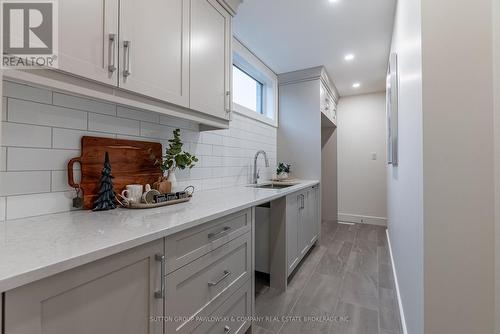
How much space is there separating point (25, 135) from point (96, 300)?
0.79 meters

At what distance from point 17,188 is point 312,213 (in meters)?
2.73

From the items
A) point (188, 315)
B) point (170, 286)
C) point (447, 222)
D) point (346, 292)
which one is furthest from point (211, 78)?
point (346, 292)

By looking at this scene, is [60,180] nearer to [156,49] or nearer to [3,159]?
[3,159]

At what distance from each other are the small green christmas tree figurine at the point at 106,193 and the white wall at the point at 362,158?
13.9 ft

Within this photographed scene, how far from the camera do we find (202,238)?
1090 millimetres

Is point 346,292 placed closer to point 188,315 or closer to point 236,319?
→ point 236,319

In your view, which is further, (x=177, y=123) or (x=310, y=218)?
(x=310, y=218)

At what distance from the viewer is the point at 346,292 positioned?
204 cm

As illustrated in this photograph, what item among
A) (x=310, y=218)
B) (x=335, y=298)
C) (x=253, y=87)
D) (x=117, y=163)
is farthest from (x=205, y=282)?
(x=253, y=87)

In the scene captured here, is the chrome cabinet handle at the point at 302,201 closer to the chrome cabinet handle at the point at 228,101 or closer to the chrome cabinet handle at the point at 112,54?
the chrome cabinet handle at the point at 228,101

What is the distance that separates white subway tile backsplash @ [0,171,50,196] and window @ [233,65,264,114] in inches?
74.5

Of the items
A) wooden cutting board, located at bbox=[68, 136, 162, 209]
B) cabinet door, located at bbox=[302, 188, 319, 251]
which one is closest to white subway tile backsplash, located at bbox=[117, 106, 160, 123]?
wooden cutting board, located at bbox=[68, 136, 162, 209]

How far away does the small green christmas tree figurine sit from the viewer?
117 centimetres

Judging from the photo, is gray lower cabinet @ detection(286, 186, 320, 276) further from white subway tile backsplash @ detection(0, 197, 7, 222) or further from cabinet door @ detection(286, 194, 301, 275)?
white subway tile backsplash @ detection(0, 197, 7, 222)
